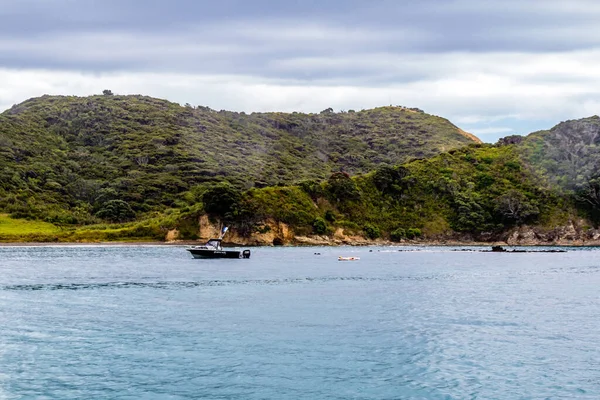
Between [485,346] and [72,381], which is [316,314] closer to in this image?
[485,346]

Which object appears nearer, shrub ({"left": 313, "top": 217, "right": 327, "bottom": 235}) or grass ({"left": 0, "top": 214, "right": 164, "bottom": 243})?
grass ({"left": 0, "top": 214, "right": 164, "bottom": 243})

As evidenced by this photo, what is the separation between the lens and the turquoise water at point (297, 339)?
2623 cm

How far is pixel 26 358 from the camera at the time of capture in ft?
102

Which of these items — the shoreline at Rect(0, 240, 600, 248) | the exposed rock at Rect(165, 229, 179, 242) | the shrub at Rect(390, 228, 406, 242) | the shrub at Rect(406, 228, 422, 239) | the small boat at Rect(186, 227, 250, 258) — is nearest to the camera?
the small boat at Rect(186, 227, 250, 258)

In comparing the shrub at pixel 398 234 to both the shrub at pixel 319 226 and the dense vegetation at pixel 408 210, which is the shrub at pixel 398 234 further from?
the shrub at pixel 319 226

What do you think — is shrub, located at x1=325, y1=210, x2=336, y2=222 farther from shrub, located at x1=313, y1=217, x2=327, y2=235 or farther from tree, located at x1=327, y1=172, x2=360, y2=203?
tree, located at x1=327, y1=172, x2=360, y2=203

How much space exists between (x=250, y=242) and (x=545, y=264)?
83.8 metres

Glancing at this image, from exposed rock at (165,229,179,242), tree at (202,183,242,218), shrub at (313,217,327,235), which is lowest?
exposed rock at (165,229,179,242)

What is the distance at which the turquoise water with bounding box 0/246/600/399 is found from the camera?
2623 cm

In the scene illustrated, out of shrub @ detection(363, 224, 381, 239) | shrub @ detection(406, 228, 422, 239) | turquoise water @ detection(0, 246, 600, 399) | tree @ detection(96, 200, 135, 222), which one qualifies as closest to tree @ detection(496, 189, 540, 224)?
shrub @ detection(406, 228, 422, 239)

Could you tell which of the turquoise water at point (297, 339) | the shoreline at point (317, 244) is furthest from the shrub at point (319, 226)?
the turquoise water at point (297, 339)

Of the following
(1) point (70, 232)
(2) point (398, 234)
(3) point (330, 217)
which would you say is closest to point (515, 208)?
(2) point (398, 234)

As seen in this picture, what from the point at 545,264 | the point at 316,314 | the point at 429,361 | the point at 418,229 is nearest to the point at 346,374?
the point at 429,361

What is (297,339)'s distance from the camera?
35750 millimetres
